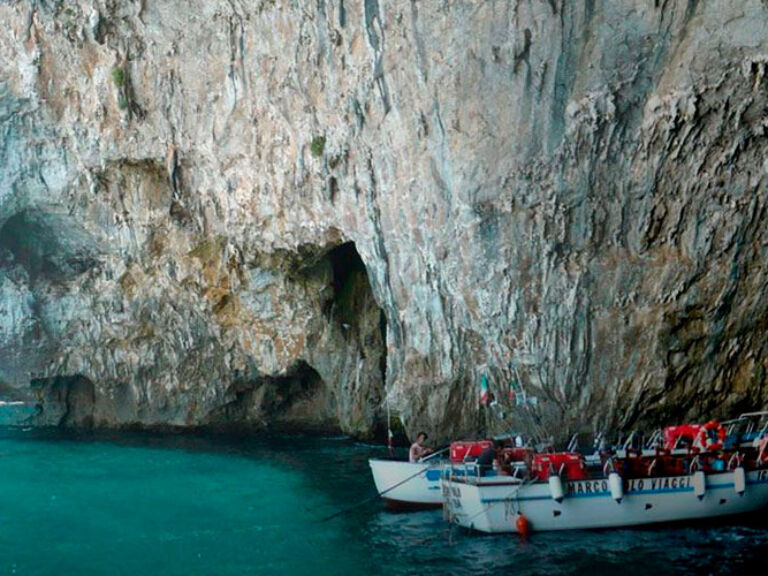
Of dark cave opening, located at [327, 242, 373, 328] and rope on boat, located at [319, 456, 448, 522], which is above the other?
dark cave opening, located at [327, 242, 373, 328]

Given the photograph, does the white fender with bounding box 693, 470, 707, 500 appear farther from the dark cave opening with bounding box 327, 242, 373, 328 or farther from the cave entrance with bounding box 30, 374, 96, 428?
the cave entrance with bounding box 30, 374, 96, 428

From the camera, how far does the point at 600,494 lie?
15.8 metres

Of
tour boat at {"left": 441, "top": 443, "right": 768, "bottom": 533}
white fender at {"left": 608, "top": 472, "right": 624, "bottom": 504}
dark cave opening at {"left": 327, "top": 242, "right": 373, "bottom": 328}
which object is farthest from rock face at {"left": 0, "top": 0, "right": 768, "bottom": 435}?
white fender at {"left": 608, "top": 472, "right": 624, "bottom": 504}

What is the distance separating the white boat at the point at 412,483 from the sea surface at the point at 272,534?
37 centimetres

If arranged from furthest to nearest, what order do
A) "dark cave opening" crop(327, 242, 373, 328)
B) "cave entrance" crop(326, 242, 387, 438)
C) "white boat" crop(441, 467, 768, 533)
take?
1. "dark cave opening" crop(327, 242, 373, 328)
2. "cave entrance" crop(326, 242, 387, 438)
3. "white boat" crop(441, 467, 768, 533)

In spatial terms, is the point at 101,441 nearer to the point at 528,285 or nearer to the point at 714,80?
the point at 528,285

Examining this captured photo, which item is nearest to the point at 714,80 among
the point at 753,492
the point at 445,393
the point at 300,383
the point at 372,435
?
the point at 753,492

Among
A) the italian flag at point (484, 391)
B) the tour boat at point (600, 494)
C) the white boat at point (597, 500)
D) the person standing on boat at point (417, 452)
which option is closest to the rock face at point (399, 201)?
the italian flag at point (484, 391)

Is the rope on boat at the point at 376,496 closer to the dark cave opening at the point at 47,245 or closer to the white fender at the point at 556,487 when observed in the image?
the white fender at the point at 556,487

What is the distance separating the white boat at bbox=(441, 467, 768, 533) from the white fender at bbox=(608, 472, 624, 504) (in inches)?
0.7

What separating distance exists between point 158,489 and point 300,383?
9.85 metres

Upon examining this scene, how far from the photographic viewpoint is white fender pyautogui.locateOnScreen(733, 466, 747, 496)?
52.6 ft

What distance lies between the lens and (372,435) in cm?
2753

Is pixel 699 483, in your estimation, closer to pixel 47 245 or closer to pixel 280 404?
pixel 280 404
